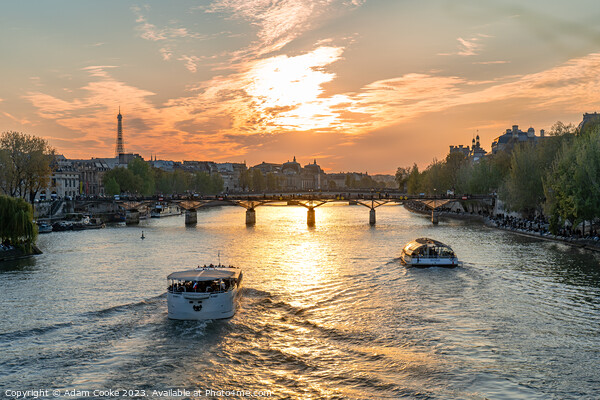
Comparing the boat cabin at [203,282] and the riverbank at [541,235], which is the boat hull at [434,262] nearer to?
the riverbank at [541,235]

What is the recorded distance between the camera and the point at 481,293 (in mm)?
32375

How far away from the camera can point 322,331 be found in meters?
24.3

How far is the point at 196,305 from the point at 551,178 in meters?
43.3

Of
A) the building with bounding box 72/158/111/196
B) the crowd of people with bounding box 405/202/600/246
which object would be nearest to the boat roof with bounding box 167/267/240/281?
the crowd of people with bounding box 405/202/600/246

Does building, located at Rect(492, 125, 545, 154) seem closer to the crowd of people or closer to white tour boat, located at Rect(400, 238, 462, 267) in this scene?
the crowd of people

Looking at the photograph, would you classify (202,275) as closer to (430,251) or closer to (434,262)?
(434,262)

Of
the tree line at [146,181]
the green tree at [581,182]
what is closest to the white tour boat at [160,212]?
the tree line at [146,181]

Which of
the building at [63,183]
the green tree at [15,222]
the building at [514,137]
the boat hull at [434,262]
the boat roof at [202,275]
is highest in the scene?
the building at [514,137]

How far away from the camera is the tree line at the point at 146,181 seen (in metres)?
124

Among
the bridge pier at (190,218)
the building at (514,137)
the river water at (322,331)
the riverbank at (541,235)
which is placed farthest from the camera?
the building at (514,137)

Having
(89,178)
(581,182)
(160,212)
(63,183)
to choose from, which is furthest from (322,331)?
(89,178)

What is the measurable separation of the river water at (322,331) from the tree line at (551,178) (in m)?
6.00

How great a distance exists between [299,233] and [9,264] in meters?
39.0

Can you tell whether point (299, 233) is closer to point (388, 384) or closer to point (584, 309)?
point (584, 309)
